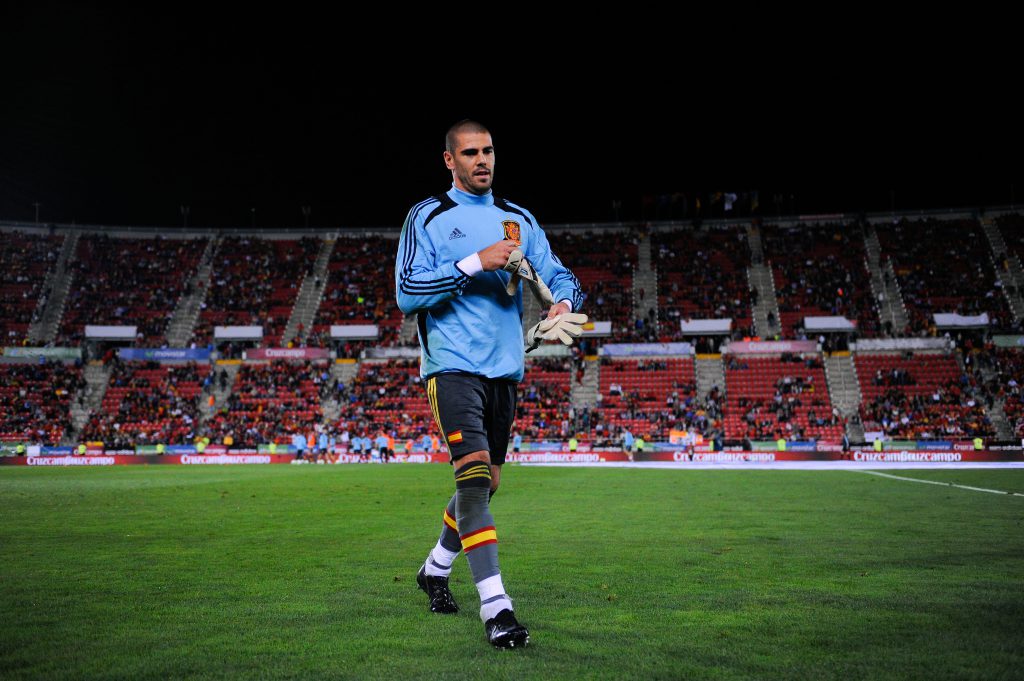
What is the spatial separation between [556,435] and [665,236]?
2415 centimetres

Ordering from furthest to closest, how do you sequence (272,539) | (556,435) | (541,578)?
1. (556,435)
2. (272,539)
3. (541,578)

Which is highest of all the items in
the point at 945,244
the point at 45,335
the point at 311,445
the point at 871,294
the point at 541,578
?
the point at 945,244

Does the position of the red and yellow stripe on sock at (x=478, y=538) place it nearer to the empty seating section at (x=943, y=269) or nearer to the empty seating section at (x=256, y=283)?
the empty seating section at (x=943, y=269)

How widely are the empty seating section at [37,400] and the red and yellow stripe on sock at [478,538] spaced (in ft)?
161

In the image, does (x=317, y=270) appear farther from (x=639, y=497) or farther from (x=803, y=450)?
(x=639, y=497)

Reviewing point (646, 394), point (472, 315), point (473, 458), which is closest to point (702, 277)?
point (646, 394)

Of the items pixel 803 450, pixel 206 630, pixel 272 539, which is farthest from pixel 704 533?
pixel 803 450

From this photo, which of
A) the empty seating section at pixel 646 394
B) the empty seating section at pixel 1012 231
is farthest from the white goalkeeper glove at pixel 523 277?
the empty seating section at pixel 1012 231

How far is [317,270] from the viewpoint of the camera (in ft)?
208

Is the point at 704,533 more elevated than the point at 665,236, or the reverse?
the point at 665,236

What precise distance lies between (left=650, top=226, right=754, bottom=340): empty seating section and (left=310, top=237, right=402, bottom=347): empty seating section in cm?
1909

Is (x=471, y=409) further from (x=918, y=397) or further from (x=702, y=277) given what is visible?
(x=702, y=277)

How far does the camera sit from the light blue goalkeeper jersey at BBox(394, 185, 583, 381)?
530 centimetres

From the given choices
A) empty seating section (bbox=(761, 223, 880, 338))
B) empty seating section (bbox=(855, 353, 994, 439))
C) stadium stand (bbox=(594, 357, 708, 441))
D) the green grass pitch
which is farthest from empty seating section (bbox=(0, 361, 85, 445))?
empty seating section (bbox=(855, 353, 994, 439))
